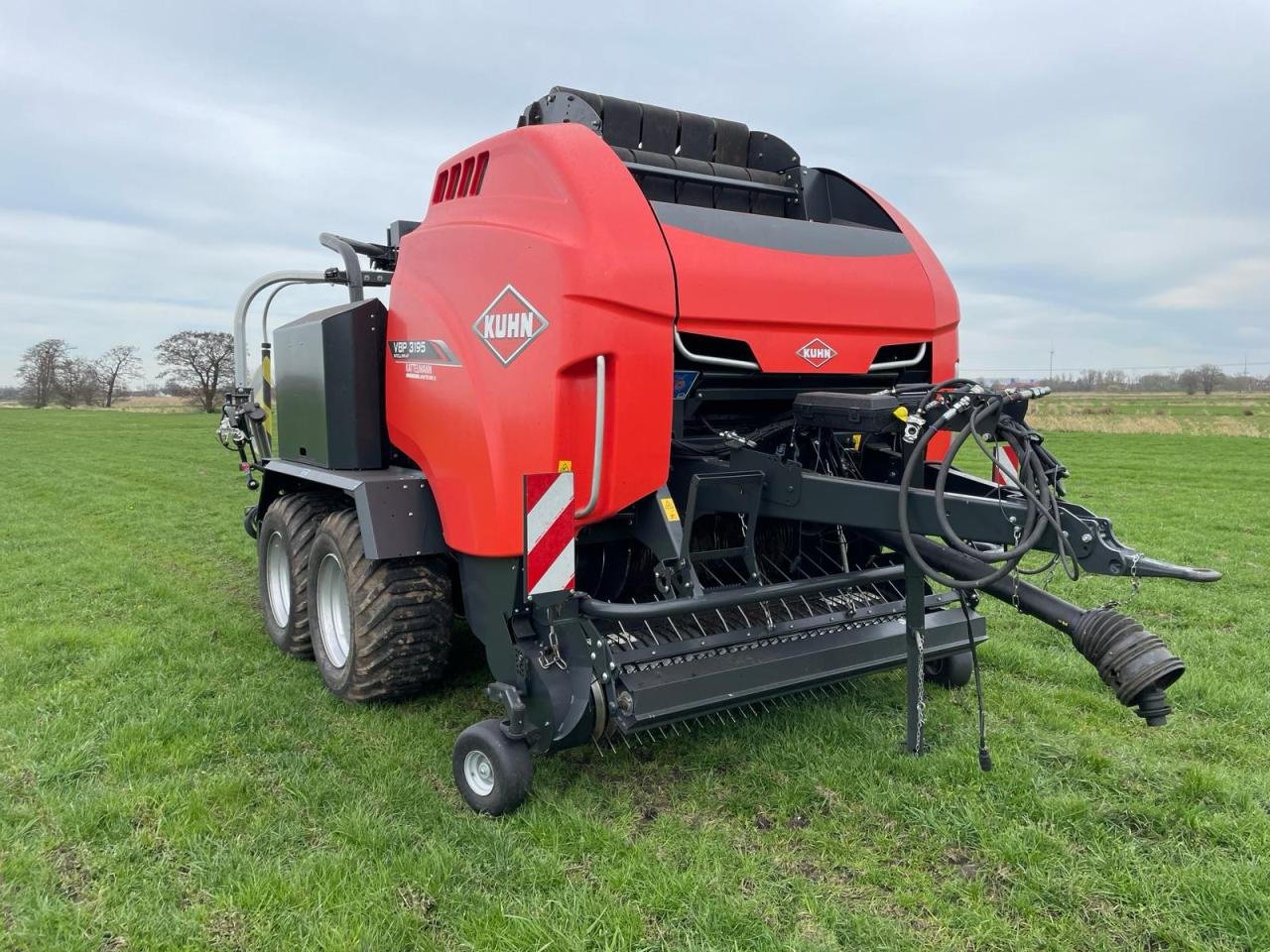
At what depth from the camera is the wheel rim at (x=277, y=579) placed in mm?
5086

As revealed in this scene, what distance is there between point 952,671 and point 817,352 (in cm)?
180

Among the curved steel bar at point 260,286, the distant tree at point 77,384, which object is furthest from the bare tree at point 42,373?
the curved steel bar at point 260,286

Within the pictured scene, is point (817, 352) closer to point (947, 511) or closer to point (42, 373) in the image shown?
point (947, 511)

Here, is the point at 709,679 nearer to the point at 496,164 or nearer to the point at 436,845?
the point at 436,845

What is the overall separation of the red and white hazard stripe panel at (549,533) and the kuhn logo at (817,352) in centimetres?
115

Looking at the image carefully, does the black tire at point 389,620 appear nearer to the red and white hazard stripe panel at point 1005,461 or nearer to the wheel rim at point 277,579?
the wheel rim at point 277,579

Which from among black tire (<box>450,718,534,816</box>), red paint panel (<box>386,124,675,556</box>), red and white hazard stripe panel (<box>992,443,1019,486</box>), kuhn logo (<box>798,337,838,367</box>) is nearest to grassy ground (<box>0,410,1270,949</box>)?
black tire (<box>450,718,534,816</box>)

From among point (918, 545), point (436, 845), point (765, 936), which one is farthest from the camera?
point (918, 545)

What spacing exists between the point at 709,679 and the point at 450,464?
1.29 m

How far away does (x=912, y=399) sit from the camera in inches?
121

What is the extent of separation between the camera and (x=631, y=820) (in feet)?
10.2

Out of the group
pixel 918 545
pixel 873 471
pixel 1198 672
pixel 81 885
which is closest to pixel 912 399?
pixel 918 545

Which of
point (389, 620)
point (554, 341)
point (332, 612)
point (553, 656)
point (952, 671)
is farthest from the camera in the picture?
point (332, 612)

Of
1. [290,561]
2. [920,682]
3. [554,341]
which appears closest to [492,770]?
[554,341]
